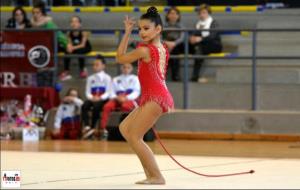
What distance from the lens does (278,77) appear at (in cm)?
1430

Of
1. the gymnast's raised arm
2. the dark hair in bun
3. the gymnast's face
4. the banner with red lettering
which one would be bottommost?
the banner with red lettering

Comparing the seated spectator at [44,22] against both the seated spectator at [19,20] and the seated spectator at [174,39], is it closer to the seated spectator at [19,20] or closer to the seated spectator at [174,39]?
the seated spectator at [19,20]

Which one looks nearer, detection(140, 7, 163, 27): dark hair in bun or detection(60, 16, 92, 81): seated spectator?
detection(140, 7, 163, 27): dark hair in bun

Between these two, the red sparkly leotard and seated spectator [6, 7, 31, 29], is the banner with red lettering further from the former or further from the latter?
the red sparkly leotard

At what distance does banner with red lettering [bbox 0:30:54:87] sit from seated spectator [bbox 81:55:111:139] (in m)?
1.02

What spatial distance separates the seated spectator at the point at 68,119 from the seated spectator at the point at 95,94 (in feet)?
0.70

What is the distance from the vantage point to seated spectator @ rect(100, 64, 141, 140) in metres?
14.3

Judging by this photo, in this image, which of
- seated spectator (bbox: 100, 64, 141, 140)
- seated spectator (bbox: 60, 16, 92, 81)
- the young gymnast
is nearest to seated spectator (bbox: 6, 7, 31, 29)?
seated spectator (bbox: 60, 16, 92, 81)

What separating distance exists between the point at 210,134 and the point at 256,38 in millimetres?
1924

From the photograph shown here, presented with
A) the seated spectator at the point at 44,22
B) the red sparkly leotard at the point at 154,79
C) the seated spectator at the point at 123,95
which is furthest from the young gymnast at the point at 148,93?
the seated spectator at the point at 44,22

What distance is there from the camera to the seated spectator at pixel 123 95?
1428 centimetres

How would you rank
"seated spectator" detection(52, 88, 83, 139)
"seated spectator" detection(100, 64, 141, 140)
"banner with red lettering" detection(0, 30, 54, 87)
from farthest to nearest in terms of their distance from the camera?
"banner with red lettering" detection(0, 30, 54, 87) → "seated spectator" detection(52, 88, 83, 139) → "seated spectator" detection(100, 64, 141, 140)

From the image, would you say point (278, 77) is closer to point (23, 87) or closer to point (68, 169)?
point (23, 87)

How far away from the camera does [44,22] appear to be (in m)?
15.9
